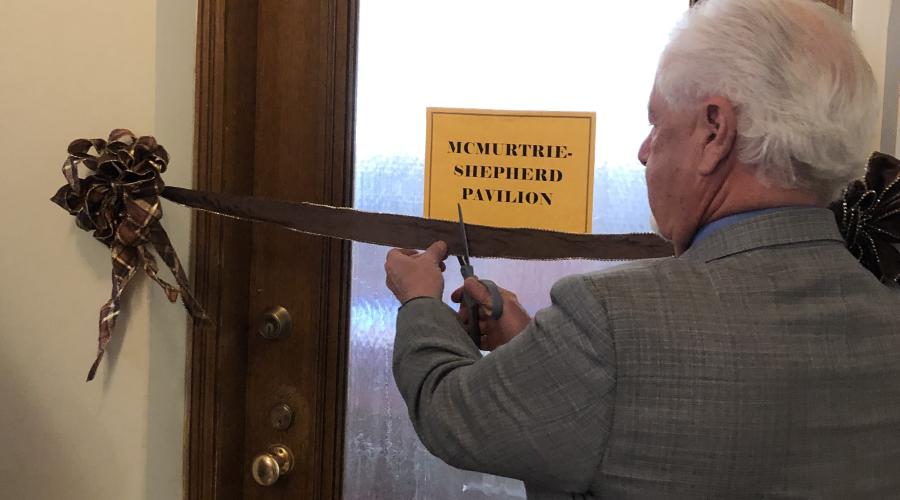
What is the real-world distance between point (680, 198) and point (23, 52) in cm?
104

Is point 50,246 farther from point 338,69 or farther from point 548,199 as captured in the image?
point 548,199

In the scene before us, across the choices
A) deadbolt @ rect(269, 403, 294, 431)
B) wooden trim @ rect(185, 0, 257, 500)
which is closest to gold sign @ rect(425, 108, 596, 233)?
wooden trim @ rect(185, 0, 257, 500)

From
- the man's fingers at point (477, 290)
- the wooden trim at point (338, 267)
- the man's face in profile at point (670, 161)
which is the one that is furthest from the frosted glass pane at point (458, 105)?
the man's face in profile at point (670, 161)

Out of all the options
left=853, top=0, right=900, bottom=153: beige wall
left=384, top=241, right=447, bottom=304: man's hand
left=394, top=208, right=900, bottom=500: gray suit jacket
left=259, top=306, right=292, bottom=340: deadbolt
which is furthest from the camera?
left=259, top=306, right=292, bottom=340: deadbolt

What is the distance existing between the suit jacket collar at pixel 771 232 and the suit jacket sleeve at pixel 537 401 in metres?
0.14

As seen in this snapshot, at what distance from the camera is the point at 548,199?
3.81 ft

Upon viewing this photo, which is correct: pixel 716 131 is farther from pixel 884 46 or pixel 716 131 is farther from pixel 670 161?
pixel 884 46

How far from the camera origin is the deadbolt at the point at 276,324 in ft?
4.20

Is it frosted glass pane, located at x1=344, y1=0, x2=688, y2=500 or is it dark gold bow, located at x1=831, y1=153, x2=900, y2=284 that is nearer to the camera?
dark gold bow, located at x1=831, y1=153, x2=900, y2=284

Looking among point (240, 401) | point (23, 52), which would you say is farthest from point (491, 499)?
point (23, 52)

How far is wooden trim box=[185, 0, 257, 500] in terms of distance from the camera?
121 cm

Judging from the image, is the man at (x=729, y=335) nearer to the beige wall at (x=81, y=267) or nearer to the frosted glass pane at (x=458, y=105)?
the frosted glass pane at (x=458, y=105)

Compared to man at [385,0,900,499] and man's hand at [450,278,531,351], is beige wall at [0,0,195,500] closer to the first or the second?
man's hand at [450,278,531,351]

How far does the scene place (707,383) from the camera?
2.25 feet
